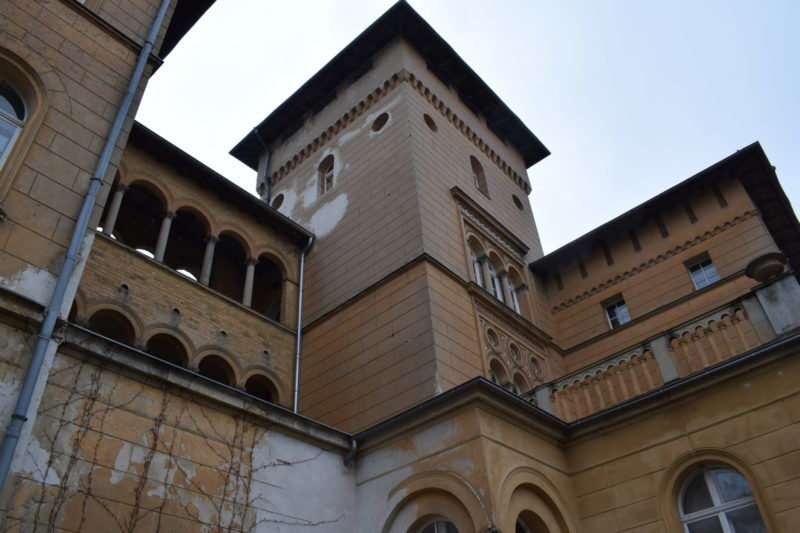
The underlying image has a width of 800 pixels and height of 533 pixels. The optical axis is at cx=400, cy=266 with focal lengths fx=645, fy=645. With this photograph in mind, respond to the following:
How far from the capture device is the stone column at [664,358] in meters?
10.3

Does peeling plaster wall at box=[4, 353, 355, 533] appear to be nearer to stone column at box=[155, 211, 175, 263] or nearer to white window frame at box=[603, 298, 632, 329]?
stone column at box=[155, 211, 175, 263]

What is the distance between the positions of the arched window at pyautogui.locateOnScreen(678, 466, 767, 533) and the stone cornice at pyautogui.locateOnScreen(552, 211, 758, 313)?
9.32 meters

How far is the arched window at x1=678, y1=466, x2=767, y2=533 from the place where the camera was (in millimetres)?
8836

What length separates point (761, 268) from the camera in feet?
34.0

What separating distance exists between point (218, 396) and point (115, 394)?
1.52 metres

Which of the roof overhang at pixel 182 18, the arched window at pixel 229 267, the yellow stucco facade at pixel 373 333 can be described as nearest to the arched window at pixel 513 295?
the yellow stucco facade at pixel 373 333

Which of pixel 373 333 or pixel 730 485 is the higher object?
pixel 373 333

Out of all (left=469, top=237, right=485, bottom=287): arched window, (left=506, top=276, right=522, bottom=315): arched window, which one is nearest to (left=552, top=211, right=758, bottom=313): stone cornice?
(left=506, top=276, right=522, bottom=315): arched window

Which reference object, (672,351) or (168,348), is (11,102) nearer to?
(168,348)

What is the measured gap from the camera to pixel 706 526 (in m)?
9.09

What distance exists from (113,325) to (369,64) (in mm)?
11775

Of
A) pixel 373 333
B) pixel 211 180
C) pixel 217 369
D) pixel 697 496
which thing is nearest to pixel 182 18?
pixel 211 180

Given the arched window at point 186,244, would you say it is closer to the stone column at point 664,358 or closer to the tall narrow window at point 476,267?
the tall narrow window at point 476,267

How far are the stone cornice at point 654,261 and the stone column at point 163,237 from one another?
11.2 metres
